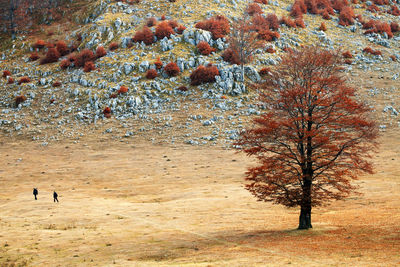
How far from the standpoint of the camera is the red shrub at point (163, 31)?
82875 mm

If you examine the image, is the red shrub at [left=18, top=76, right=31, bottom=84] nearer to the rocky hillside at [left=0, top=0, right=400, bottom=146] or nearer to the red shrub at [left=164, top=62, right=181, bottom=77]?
the rocky hillside at [left=0, top=0, right=400, bottom=146]

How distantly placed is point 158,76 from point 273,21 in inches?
1401

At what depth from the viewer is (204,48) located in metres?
79.7

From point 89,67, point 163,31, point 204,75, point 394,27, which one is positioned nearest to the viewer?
point 204,75

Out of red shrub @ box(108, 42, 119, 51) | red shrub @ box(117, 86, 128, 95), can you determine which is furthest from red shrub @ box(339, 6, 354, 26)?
red shrub @ box(117, 86, 128, 95)

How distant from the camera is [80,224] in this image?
34500mm

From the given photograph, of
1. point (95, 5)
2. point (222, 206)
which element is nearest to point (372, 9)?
point (95, 5)

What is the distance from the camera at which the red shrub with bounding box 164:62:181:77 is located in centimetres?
7556

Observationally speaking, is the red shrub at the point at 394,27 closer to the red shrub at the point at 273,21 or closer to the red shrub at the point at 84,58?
the red shrub at the point at 273,21

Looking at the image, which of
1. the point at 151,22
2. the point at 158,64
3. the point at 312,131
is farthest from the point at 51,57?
the point at 312,131

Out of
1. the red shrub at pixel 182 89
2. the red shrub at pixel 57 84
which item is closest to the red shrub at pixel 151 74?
the red shrub at pixel 182 89

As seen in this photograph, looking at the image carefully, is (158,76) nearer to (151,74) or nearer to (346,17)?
(151,74)

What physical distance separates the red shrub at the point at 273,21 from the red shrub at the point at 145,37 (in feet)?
101

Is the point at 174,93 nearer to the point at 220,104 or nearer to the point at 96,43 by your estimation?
the point at 220,104
